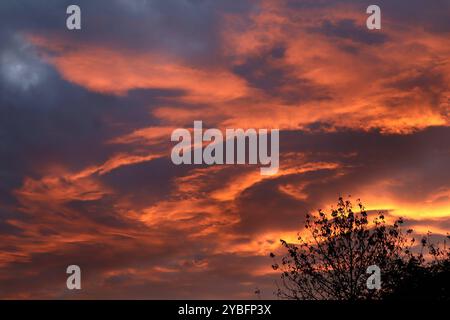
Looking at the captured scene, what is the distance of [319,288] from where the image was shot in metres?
30.0
